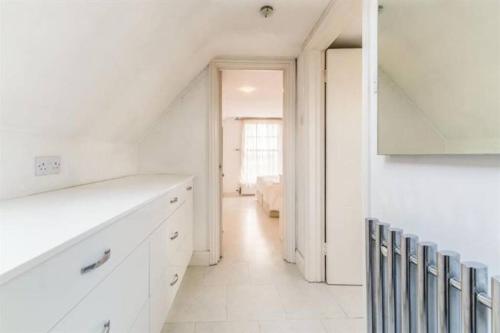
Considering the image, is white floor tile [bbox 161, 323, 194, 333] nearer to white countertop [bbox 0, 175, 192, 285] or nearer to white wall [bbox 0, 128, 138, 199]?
white countertop [bbox 0, 175, 192, 285]

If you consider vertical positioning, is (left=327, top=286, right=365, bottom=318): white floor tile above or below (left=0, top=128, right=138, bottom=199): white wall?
below

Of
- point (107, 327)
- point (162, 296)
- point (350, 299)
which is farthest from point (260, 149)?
point (107, 327)

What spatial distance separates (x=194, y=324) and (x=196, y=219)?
1206 millimetres

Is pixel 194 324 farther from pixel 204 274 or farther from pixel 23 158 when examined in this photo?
pixel 23 158

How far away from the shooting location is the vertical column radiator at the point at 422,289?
71 cm

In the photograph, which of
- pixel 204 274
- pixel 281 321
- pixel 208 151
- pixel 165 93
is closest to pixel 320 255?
pixel 281 321

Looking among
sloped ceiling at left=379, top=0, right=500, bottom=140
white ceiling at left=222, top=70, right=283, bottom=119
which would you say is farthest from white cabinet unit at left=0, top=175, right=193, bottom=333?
white ceiling at left=222, top=70, right=283, bottom=119

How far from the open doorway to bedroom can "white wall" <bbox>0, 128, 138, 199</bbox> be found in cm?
162

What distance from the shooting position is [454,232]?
90cm

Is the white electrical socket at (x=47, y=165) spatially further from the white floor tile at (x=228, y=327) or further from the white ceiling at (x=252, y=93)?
the white ceiling at (x=252, y=93)

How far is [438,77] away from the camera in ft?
3.08

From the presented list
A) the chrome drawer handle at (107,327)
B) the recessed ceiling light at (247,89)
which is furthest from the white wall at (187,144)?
the chrome drawer handle at (107,327)

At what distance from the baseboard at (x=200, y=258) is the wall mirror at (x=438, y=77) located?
2.21m

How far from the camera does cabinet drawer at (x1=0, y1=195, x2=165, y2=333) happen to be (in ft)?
1.71
